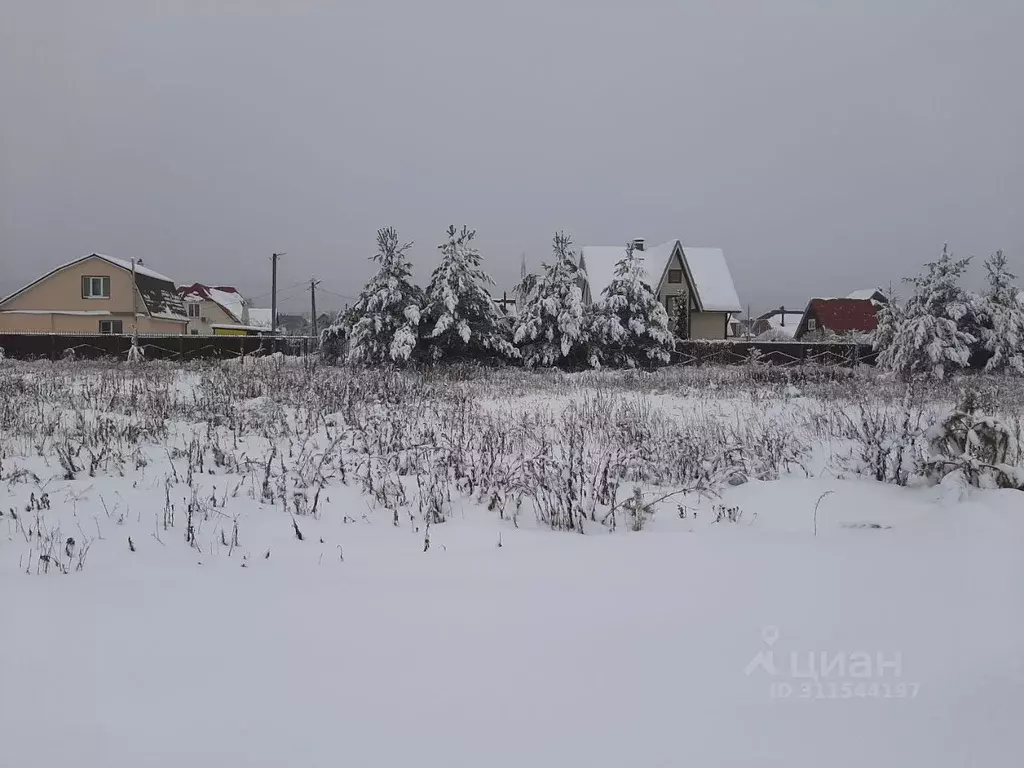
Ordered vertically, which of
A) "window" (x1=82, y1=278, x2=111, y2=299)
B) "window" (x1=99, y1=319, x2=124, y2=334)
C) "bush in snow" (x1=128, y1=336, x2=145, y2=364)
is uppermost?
"window" (x1=82, y1=278, x2=111, y2=299)

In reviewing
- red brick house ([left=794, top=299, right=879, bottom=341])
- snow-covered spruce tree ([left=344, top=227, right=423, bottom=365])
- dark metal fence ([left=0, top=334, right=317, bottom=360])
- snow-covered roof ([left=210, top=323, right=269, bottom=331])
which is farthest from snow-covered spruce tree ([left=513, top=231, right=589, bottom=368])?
snow-covered roof ([left=210, top=323, right=269, bottom=331])

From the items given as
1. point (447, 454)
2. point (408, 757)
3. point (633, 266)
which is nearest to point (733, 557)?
point (408, 757)

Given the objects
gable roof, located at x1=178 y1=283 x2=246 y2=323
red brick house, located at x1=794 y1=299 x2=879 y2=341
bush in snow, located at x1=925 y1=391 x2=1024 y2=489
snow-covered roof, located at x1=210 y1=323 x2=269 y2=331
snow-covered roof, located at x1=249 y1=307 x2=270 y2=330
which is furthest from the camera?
snow-covered roof, located at x1=249 y1=307 x2=270 y2=330

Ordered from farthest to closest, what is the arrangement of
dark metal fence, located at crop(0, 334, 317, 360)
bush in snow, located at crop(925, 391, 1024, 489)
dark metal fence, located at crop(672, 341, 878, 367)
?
dark metal fence, located at crop(0, 334, 317, 360)
dark metal fence, located at crop(672, 341, 878, 367)
bush in snow, located at crop(925, 391, 1024, 489)

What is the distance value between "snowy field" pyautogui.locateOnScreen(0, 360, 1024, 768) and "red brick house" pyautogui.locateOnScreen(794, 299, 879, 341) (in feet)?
141

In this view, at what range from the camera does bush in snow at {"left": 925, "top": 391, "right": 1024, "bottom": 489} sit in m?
4.06

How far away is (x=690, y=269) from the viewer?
1390 inches

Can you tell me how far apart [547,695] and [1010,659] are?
186 cm

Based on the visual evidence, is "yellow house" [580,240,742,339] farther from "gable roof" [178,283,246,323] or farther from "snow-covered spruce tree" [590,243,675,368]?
"gable roof" [178,283,246,323]

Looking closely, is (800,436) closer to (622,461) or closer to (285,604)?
(622,461)

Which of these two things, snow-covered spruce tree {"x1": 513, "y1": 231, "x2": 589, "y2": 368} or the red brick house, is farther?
the red brick house

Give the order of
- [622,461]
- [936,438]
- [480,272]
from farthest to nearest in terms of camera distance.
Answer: [480,272], [622,461], [936,438]

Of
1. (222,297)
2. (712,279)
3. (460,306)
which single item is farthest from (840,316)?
(222,297)

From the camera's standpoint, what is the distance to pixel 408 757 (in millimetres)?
1686
